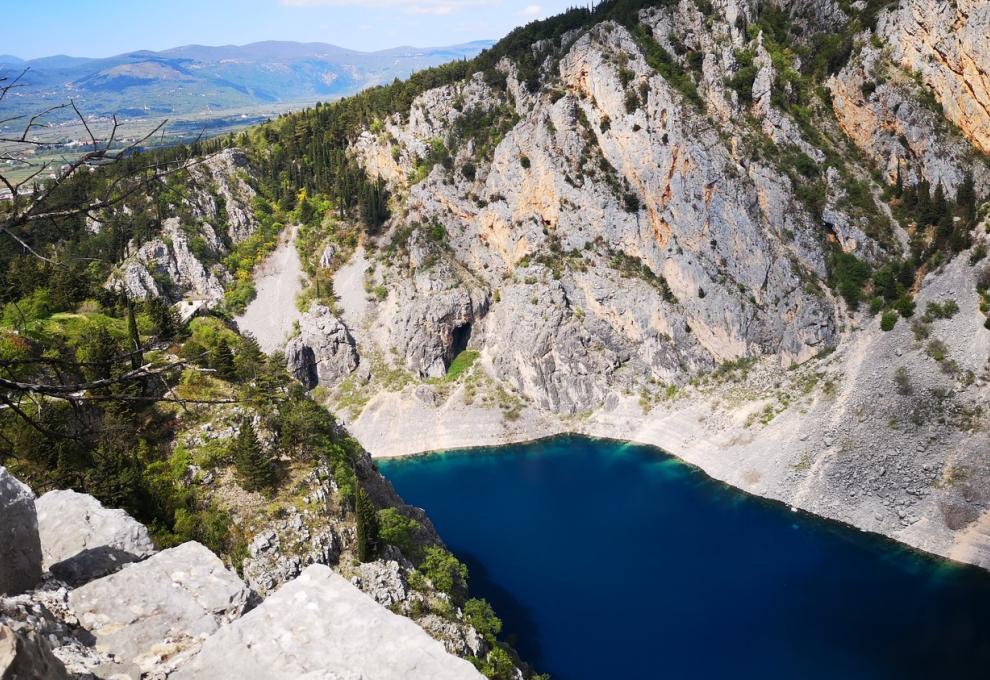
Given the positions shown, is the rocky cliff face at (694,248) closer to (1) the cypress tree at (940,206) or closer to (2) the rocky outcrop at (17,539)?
(1) the cypress tree at (940,206)

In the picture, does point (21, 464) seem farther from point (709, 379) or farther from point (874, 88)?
point (874, 88)

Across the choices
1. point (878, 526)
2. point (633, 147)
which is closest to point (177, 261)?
point (633, 147)

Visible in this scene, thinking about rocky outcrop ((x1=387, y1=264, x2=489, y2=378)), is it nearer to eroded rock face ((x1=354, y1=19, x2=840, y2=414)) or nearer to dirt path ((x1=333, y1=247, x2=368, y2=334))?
eroded rock face ((x1=354, y1=19, x2=840, y2=414))

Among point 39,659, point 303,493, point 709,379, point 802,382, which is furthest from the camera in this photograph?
point 709,379

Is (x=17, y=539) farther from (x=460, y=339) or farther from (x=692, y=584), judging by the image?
(x=460, y=339)

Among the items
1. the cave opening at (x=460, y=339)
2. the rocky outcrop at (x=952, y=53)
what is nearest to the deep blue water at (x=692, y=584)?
the cave opening at (x=460, y=339)

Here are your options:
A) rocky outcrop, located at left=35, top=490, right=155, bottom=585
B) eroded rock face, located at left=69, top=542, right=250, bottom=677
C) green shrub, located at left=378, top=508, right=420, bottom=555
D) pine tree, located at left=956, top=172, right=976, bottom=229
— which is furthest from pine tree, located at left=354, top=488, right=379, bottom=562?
pine tree, located at left=956, top=172, right=976, bottom=229
